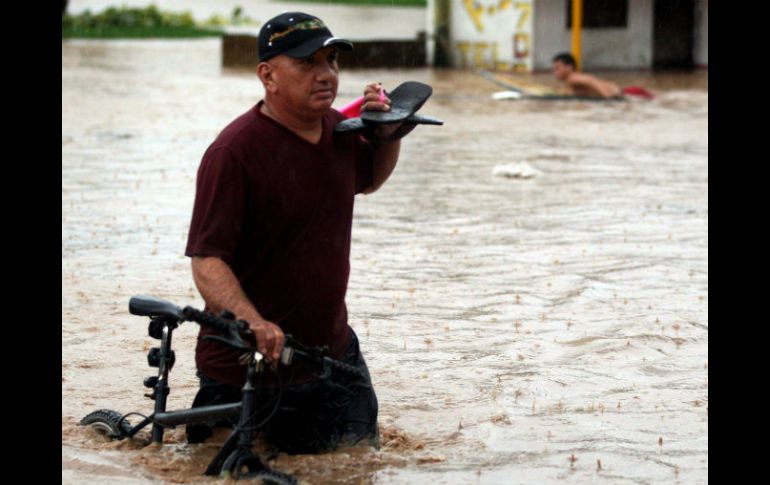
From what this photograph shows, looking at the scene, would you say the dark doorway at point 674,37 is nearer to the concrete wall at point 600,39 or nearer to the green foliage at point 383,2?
the concrete wall at point 600,39

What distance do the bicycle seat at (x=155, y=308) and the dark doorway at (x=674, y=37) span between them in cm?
2512

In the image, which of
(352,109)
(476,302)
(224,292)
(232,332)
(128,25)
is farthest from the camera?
(128,25)

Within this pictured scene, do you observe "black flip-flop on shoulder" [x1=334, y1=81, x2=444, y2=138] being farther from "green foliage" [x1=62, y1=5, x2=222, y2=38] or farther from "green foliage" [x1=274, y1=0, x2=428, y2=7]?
"green foliage" [x1=274, y1=0, x2=428, y2=7]

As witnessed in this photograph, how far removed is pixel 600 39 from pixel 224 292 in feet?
80.1

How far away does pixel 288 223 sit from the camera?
5.04 m

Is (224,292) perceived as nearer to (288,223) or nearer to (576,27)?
(288,223)

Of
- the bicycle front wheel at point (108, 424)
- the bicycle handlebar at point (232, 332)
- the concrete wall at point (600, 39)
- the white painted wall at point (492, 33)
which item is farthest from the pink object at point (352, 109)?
the concrete wall at point (600, 39)

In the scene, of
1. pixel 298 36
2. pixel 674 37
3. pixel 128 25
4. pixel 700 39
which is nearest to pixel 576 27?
pixel 674 37

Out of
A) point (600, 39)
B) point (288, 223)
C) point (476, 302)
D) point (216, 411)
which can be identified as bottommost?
point (476, 302)

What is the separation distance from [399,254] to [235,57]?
18.7 meters

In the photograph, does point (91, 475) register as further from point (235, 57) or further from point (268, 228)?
point (235, 57)

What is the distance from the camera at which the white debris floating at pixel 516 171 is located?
13.9m

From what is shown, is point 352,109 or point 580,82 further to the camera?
point 580,82
